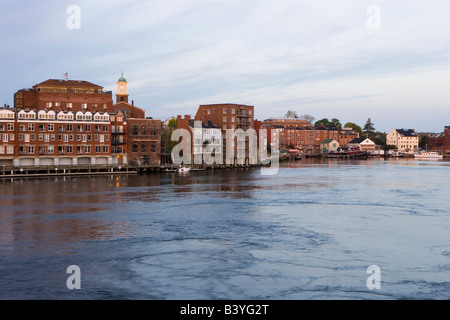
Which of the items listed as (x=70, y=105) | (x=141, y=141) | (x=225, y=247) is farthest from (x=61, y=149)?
(x=225, y=247)

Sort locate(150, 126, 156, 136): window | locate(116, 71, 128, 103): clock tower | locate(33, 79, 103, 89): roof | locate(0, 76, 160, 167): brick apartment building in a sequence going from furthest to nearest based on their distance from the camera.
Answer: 1. locate(116, 71, 128, 103): clock tower
2. locate(33, 79, 103, 89): roof
3. locate(150, 126, 156, 136): window
4. locate(0, 76, 160, 167): brick apartment building

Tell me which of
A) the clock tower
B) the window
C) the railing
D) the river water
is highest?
the clock tower

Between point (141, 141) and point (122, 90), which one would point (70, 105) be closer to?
point (122, 90)

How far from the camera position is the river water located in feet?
73.4

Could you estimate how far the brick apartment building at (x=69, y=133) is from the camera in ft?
300

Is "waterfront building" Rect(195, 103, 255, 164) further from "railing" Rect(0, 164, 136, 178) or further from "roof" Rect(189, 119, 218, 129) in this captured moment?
"railing" Rect(0, 164, 136, 178)

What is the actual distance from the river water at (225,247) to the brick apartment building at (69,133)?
42847 millimetres

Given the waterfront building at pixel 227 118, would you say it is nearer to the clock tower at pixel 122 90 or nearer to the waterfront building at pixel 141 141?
the clock tower at pixel 122 90

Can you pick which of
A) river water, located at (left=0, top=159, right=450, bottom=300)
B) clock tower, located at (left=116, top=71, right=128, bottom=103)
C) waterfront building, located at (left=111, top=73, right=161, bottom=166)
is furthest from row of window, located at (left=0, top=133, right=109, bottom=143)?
river water, located at (left=0, top=159, right=450, bottom=300)

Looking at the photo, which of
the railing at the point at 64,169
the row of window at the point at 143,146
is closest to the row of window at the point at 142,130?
the row of window at the point at 143,146

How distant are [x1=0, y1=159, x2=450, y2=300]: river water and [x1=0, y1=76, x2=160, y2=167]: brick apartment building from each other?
1687 inches

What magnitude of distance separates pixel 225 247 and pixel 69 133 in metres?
73.5

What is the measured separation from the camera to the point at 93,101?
112 metres
